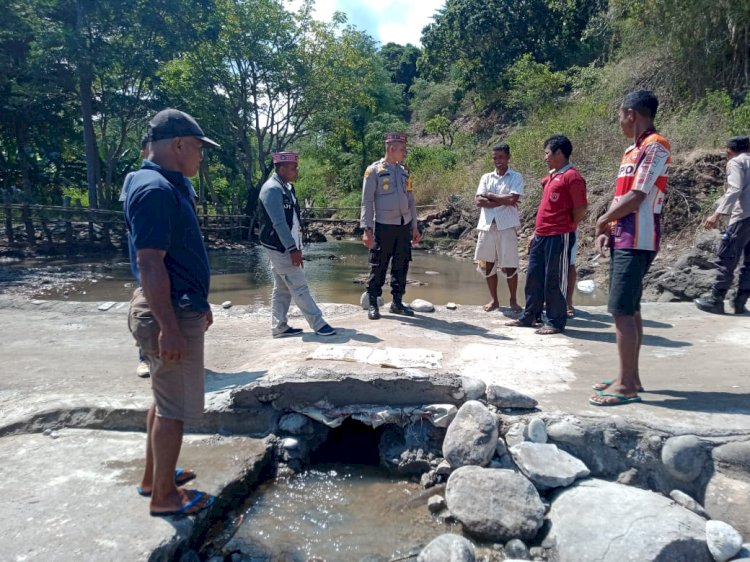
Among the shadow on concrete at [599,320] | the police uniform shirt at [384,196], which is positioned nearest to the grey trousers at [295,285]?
the police uniform shirt at [384,196]

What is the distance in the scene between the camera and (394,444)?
3643 millimetres

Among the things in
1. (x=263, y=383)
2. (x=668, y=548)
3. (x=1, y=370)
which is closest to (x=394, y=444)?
(x=263, y=383)

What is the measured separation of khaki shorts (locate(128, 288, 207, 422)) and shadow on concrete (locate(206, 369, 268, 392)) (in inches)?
48.9

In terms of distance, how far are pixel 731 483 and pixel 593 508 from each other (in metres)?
0.82

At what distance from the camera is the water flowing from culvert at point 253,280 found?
10633 millimetres

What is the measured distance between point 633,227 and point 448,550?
2198mm

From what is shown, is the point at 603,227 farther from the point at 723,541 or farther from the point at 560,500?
the point at 723,541

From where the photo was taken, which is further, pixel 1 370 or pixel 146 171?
pixel 1 370

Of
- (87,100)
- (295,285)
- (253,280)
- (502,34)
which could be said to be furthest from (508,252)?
(502,34)

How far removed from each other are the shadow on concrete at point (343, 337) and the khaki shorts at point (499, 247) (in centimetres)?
200

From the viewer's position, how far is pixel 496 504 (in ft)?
Answer: 9.56

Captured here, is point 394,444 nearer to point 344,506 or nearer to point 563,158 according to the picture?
point 344,506

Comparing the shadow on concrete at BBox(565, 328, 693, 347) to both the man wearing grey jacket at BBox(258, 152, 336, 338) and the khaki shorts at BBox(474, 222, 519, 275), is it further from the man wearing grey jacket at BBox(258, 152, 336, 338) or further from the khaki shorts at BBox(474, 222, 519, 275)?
the man wearing grey jacket at BBox(258, 152, 336, 338)

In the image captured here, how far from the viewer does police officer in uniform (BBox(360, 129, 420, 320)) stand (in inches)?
222
